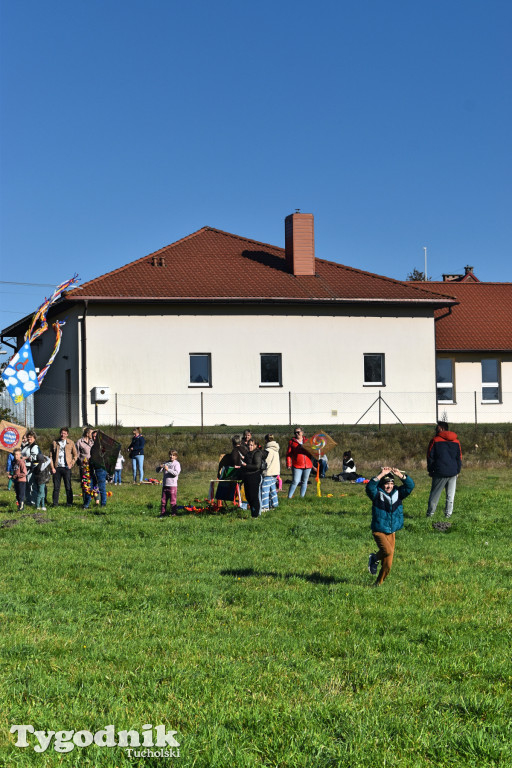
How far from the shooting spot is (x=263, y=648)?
776cm

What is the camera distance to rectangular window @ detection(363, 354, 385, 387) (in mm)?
37219

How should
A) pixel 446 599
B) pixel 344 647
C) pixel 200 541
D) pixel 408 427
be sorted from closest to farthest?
1. pixel 344 647
2. pixel 446 599
3. pixel 200 541
4. pixel 408 427

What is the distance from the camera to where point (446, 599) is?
389 inches

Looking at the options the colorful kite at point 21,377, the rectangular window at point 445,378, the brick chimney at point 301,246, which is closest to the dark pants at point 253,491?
the colorful kite at point 21,377

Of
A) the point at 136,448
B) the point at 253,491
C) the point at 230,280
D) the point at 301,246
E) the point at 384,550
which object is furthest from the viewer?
the point at 301,246

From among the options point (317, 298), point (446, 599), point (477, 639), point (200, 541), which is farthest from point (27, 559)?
point (317, 298)

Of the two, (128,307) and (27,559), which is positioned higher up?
(128,307)

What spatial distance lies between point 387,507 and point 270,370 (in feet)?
84.7

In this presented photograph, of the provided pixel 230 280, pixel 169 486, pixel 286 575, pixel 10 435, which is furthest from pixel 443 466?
pixel 230 280

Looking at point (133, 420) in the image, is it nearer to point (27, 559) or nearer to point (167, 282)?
point (167, 282)

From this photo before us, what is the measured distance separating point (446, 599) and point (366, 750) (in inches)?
183

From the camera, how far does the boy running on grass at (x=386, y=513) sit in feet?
34.6

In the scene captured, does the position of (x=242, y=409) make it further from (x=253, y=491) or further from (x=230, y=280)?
(x=253, y=491)

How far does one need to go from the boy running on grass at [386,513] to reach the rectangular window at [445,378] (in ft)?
97.4
